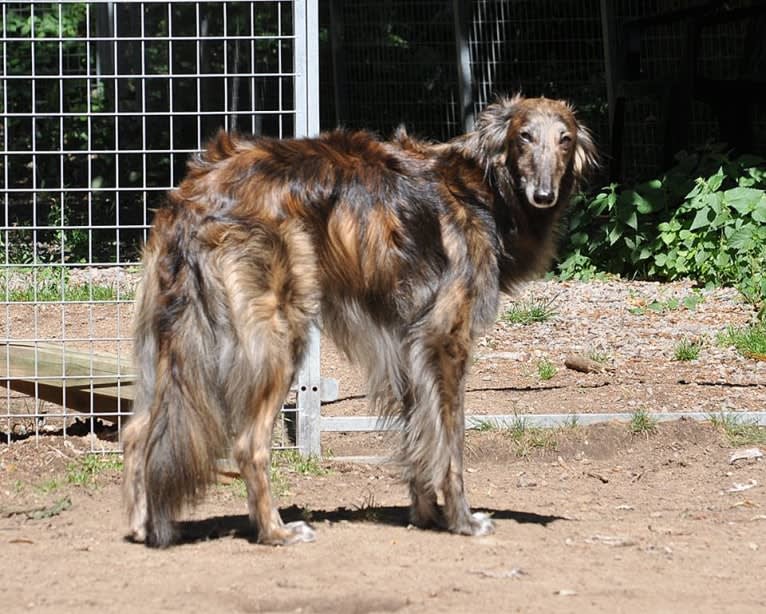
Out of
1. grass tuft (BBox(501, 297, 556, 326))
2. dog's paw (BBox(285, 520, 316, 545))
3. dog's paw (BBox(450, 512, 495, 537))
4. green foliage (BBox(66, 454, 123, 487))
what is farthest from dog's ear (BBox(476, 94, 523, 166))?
grass tuft (BBox(501, 297, 556, 326))

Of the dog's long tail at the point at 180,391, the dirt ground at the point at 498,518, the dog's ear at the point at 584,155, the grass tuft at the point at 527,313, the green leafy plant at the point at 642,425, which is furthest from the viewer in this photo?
the grass tuft at the point at 527,313

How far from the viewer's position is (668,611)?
12.7 ft

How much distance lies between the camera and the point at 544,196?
4895mm

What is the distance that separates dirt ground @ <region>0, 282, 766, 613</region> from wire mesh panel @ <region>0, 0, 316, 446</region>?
404 mm

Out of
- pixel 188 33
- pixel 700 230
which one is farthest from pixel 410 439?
pixel 188 33

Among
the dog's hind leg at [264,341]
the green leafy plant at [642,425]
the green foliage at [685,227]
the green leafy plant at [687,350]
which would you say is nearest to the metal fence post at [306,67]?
the dog's hind leg at [264,341]

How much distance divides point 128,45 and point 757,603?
8854 millimetres

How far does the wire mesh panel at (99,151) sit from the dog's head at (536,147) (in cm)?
132

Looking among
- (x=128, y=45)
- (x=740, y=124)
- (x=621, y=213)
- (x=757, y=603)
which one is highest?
(x=128, y=45)

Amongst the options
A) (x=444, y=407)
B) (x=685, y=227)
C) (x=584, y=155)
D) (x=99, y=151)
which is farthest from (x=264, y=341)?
(x=685, y=227)

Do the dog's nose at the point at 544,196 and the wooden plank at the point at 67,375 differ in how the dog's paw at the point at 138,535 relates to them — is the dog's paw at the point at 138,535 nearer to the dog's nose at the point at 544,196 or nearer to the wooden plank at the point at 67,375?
the wooden plank at the point at 67,375

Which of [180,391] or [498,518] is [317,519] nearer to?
[498,518]

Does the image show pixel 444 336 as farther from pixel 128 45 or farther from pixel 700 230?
pixel 128 45

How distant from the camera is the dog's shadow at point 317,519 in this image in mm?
4879
